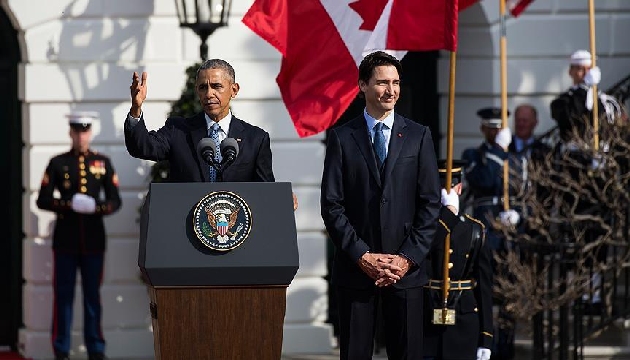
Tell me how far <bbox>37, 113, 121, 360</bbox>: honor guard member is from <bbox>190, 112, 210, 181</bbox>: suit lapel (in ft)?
19.9

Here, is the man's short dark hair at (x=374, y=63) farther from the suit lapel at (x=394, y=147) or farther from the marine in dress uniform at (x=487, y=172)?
the marine in dress uniform at (x=487, y=172)

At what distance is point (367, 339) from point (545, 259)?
18.6 feet

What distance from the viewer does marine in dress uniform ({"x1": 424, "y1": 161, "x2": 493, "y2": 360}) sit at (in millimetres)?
10133

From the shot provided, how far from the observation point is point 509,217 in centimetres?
1404

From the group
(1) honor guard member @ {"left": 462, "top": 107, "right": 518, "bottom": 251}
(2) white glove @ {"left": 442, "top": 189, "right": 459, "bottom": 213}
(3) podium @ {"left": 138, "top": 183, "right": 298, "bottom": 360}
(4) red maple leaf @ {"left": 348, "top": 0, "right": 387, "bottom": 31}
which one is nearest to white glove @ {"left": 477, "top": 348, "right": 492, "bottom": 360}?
(2) white glove @ {"left": 442, "top": 189, "right": 459, "bottom": 213}

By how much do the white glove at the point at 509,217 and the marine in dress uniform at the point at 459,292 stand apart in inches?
129

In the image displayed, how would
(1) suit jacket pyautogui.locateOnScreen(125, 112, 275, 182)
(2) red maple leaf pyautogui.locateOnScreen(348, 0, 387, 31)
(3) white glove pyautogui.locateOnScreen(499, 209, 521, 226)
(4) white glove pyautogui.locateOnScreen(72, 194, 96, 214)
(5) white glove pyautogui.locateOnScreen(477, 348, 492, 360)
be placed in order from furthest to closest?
1. (4) white glove pyautogui.locateOnScreen(72, 194, 96, 214)
2. (3) white glove pyautogui.locateOnScreen(499, 209, 521, 226)
3. (2) red maple leaf pyautogui.locateOnScreen(348, 0, 387, 31)
4. (5) white glove pyautogui.locateOnScreen(477, 348, 492, 360)
5. (1) suit jacket pyautogui.locateOnScreen(125, 112, 275, 182)

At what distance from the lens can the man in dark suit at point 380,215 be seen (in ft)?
27.5

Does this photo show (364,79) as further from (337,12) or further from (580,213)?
(580,213)

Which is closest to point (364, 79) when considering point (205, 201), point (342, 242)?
point (342, 242)

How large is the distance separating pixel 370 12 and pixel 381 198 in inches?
106

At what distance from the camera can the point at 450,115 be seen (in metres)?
10.0

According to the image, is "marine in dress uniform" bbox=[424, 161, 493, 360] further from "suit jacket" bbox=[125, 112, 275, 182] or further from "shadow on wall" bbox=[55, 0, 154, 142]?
"shadow on wall" bbox=[55, 0, 154, 142]

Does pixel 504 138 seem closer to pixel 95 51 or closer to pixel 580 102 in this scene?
pixel 580 102
